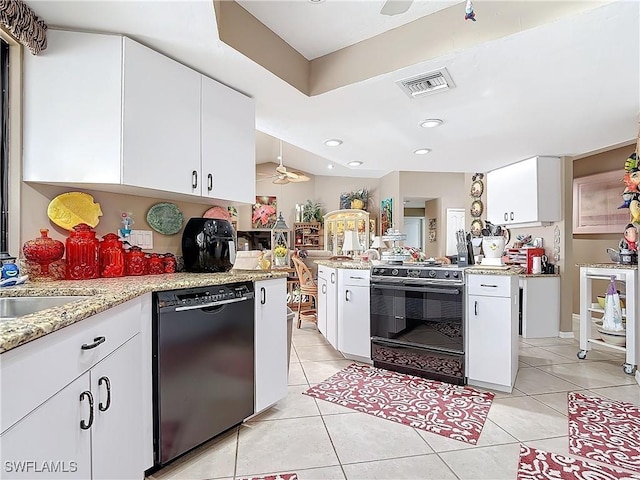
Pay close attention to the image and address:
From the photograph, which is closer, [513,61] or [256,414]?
[513,61]

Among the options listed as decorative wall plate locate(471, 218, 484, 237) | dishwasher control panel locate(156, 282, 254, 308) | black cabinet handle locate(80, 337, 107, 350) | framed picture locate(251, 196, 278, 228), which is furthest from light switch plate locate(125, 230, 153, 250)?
framed picture locate(251, 196, 278, 228)

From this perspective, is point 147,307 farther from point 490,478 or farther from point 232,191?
point 490,478

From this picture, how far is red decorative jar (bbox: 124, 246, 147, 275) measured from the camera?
2062 mm

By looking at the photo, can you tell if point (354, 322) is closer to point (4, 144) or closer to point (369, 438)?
point (369, 438)

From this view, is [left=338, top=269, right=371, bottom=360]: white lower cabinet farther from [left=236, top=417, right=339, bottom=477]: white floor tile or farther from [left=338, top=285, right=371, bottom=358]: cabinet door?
[left=236, top=417, right=339, bottom=477]: white floor tile

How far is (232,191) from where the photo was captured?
238 cm

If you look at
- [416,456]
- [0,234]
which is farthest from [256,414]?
[0,234]

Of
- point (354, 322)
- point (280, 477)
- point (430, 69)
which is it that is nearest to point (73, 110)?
point (430, 69)

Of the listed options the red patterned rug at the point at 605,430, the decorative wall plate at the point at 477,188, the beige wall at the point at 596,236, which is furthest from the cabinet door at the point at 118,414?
the decorative wall plate at the point at 477,188

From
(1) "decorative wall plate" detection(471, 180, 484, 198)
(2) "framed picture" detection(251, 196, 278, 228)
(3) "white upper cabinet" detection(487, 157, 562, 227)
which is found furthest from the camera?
(2) "framed picture" detection(251, 196, 278, 228)

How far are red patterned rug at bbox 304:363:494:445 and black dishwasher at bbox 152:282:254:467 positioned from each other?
2.69 feet

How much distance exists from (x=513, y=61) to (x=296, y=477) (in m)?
2.46

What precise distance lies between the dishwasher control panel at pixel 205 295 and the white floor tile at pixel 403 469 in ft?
3.43

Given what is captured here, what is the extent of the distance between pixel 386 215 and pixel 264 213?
3096 millimetres
